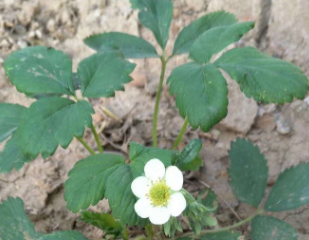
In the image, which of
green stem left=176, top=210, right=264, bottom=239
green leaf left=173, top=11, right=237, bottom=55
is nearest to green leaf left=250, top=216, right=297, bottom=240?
green stem left=176, top=210, right=264, bottom=239

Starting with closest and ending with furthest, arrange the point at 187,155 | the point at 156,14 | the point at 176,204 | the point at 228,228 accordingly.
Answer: the point at 176,204
the point at 187,155
the point at 228,228
the point at 156,14

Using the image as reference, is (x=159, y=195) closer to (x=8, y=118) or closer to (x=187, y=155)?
(x=187, y=155)

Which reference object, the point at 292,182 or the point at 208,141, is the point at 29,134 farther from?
the point at 292,182

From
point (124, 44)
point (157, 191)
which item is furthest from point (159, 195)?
point (124, 44)

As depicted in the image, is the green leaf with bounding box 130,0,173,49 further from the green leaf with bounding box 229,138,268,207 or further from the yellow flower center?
the yellow flower center

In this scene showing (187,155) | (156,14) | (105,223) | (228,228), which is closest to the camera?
(187,155)

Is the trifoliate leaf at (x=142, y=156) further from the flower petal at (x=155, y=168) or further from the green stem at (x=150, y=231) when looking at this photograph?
the green stem at (x=150, y=231)
